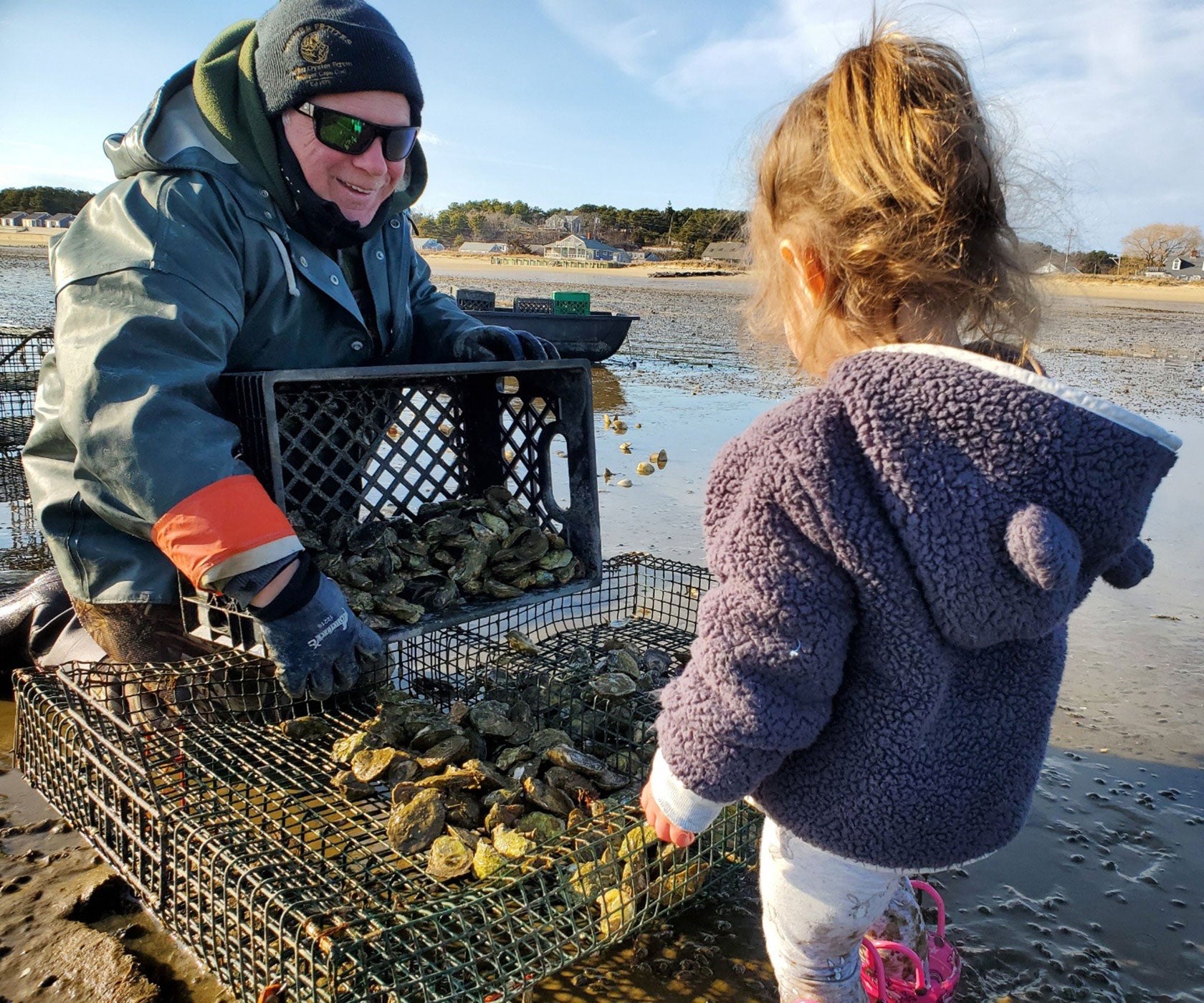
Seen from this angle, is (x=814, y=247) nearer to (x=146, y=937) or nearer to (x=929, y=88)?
(x=929, y=88)

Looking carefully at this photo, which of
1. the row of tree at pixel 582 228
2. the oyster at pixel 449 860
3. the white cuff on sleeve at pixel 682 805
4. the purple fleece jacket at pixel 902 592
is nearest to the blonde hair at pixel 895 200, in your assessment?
the purple fleece jacket at pixel 902 592

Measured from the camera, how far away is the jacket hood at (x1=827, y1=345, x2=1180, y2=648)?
4.25ft

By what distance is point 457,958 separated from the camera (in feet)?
5.78

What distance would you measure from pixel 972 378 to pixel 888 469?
18 cm

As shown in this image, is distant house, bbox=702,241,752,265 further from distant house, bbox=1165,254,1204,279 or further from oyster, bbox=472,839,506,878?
distant house, bbox=1165,254,1204,279

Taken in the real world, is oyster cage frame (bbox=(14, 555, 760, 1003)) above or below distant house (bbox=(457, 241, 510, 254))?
below

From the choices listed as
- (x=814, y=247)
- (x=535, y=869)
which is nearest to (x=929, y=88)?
(x=814, y=247)

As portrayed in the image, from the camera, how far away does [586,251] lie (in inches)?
3100

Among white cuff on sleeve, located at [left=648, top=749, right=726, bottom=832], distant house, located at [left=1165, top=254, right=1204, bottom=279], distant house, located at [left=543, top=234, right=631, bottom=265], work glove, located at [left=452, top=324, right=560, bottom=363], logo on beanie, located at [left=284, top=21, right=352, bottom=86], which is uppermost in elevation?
distant house, located at [left=543, top=234, right=631, bottom=265]

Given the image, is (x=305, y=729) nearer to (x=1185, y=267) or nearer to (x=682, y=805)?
(x=682, y=805)

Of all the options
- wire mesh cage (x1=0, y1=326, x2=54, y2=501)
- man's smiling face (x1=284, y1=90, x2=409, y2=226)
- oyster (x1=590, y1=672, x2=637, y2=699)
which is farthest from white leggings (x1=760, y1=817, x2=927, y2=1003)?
wire mesh cage (x1=0, y1=326, x2=54, y2=501)

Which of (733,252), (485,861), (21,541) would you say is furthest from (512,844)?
(21,541)

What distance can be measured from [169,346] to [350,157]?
0.81 metres

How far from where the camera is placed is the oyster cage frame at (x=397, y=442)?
2.52 meters
